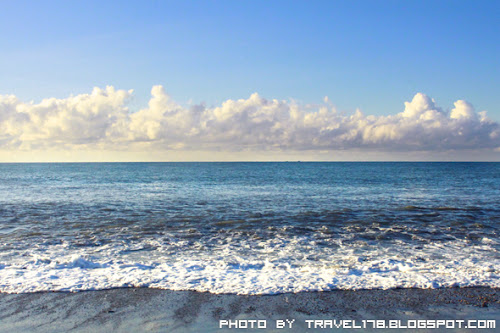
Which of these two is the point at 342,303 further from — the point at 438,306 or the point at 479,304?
the point at 479,304

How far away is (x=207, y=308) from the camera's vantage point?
790cm

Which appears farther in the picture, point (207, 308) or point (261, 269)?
point (261, 269)

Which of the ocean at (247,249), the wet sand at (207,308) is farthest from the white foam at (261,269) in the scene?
the wet sand at (207,308)

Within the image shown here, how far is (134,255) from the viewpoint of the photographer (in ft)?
41.9

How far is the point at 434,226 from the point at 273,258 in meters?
11.3

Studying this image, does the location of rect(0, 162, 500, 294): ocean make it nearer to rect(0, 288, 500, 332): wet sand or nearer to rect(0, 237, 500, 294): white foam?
rect(0, 237, 500, 294): white foam

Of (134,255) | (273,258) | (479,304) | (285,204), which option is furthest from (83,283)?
(285,204)

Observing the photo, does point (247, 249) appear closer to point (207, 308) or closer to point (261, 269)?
point (261, 269)

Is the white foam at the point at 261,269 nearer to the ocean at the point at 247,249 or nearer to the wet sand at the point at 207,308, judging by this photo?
the ocean at the point at 247,249

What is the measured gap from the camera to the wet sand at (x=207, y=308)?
7156mm

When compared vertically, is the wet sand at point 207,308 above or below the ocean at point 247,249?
above

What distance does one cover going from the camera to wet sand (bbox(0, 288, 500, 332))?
7.16 m

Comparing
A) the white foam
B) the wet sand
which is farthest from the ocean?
the wet sand

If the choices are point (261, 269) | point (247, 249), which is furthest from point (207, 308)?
point (247, 249)
